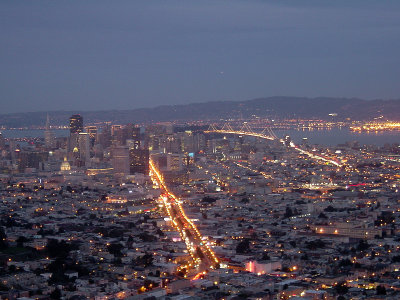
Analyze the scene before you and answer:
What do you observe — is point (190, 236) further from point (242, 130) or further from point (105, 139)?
point (242, 130)

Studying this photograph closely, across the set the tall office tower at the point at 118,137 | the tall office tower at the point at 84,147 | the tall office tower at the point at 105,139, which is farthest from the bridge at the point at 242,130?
the tall office tower at the point at 84,147

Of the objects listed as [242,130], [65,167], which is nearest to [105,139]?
[65,167]

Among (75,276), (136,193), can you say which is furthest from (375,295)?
(136,193)

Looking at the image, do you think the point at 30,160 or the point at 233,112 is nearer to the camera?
the point at 30,160

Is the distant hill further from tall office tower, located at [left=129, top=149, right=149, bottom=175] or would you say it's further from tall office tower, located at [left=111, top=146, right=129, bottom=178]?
tall office tower, located at [left=129, top=149, right=149, bottom=175]

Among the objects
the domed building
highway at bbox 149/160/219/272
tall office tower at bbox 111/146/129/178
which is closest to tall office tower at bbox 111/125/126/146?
the domed building
